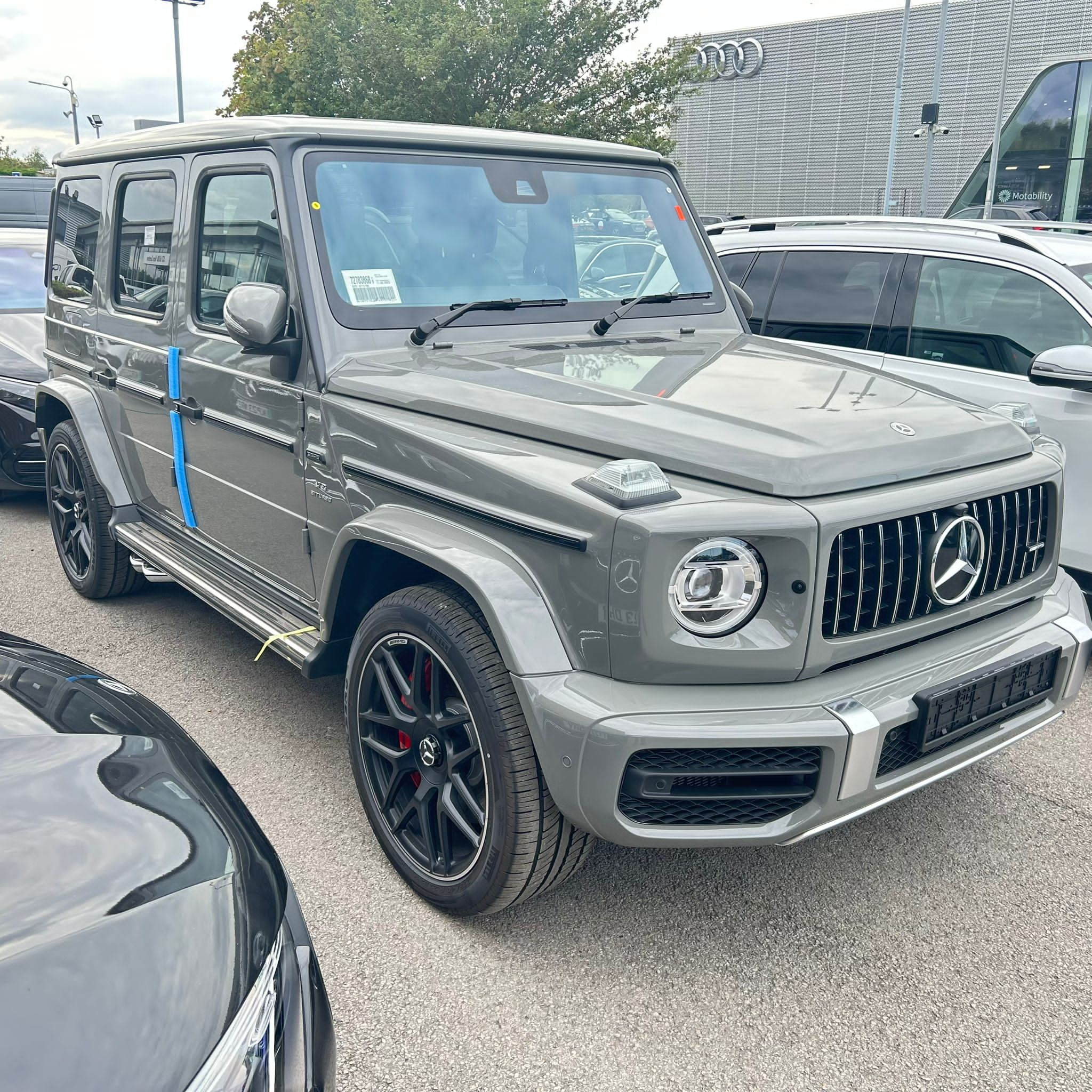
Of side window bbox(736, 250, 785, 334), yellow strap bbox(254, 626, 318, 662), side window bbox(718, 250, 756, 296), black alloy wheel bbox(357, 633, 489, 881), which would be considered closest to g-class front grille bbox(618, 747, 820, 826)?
black alloy wheel bbox(357, 633, 489, 881)

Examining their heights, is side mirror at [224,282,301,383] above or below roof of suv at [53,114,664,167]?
below

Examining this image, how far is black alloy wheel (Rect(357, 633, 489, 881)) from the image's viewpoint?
8.54ft

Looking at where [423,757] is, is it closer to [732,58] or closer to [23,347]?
[23,347]

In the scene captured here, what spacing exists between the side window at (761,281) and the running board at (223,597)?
3.19 meters

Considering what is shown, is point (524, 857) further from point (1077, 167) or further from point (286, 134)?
point (1077, 167)

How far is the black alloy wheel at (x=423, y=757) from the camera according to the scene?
2604mm

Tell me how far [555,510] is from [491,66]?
21.3 m

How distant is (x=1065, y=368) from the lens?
13.7 ft

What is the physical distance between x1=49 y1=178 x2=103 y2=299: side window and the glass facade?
1251 centimetres

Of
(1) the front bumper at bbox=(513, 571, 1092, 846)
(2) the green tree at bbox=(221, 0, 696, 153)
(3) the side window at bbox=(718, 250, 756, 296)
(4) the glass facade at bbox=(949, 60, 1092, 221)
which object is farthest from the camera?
(2) the green tree at bbox=(221, 0, 696, 153)

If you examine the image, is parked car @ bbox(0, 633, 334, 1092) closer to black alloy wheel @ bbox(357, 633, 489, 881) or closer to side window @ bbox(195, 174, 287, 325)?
black alloy wheel @ bbox(357, 633, 489, 881)

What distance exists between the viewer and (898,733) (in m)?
2.38

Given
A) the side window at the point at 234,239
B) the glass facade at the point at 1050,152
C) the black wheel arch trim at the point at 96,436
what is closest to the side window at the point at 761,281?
the side window at the point at 234,239

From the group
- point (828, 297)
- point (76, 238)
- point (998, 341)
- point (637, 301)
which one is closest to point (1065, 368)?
point (998, 341)
